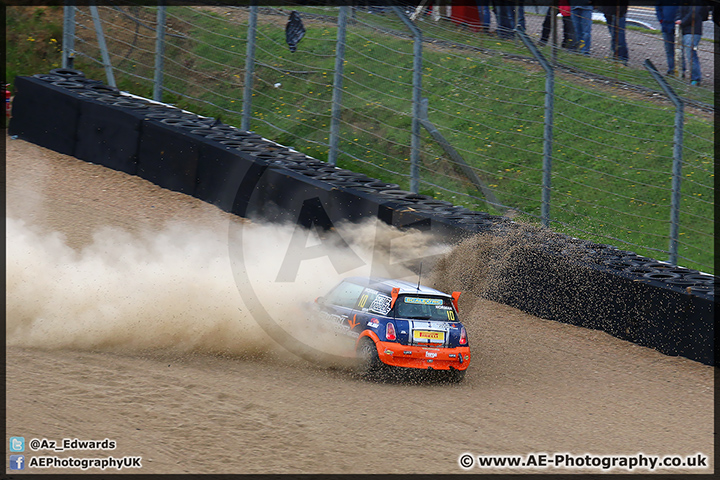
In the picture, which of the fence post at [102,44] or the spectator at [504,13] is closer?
the fence post at [102,44]

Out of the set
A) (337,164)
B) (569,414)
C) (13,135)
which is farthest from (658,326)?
(13,135)

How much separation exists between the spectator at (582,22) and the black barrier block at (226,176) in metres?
5.85

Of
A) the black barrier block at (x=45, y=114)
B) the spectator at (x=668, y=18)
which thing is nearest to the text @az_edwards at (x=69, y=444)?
the black barrier block at (x=45, y=114)

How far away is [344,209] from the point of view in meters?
10.7

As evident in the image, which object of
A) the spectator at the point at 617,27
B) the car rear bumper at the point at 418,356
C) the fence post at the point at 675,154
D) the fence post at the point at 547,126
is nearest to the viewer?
the car rear bumper at the point at 418,356

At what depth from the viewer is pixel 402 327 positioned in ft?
24.8

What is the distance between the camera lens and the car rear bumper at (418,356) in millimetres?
7477

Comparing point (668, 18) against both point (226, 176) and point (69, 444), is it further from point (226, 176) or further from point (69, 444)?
point (69, 444)

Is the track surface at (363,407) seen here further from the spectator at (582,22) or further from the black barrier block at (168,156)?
the spectator at (582,22)

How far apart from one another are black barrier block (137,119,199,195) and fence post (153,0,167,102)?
91.2 inches

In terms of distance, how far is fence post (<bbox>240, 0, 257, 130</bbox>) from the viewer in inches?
511

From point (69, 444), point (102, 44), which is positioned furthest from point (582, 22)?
point (69, 444)

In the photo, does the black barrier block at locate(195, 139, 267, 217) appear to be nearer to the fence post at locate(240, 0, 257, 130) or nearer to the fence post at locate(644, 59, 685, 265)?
the fence post at locate(240, 0, 257, 130)

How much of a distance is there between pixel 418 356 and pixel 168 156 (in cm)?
635
